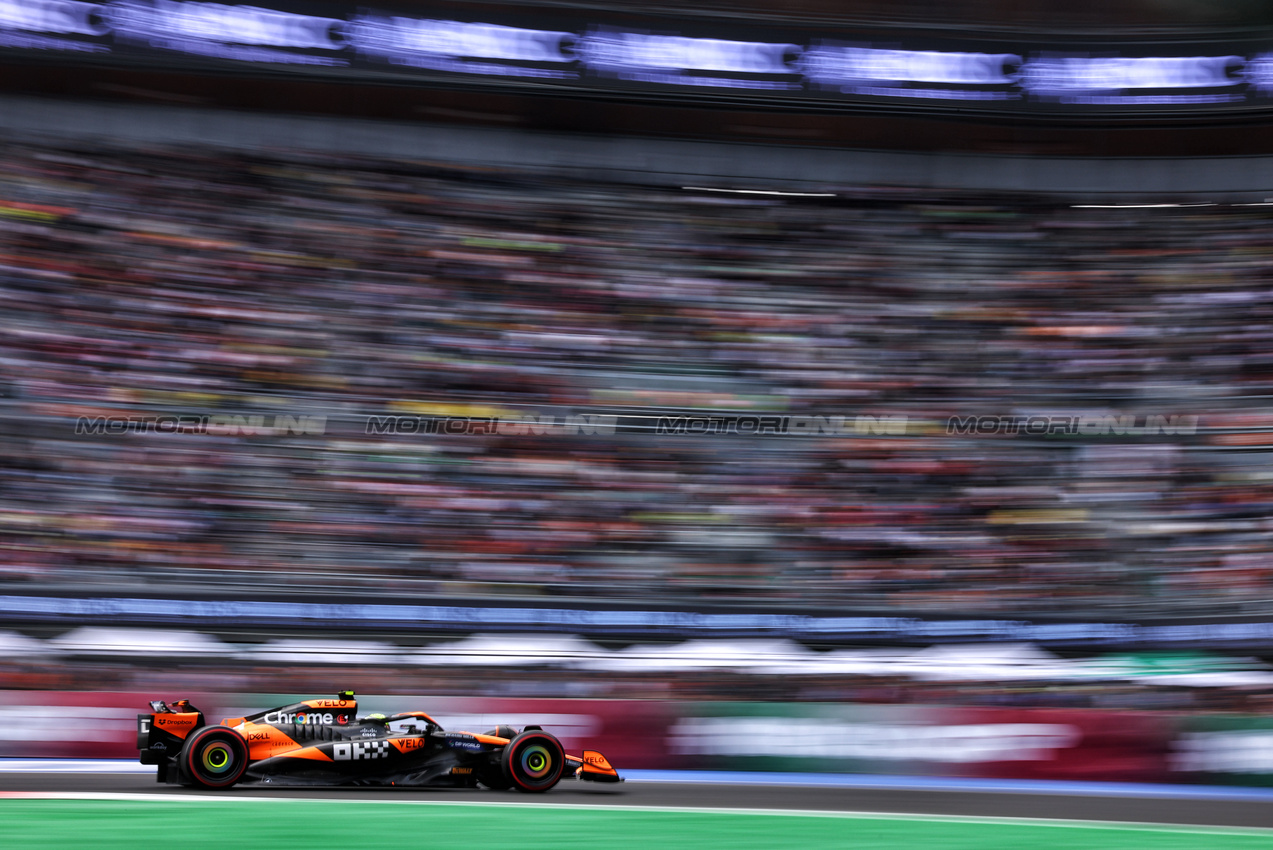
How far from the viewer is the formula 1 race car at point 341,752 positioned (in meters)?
8.37

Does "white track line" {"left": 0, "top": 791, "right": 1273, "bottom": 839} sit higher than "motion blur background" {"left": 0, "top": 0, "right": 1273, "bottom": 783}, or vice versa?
"motion blur background" {"left": 0, "top": 0, "right": 1273, "bottom": 783}

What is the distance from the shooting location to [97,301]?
13.5 m

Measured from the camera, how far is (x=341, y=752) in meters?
8.60

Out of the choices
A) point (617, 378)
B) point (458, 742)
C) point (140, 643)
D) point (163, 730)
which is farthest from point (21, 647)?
point (617, 378)

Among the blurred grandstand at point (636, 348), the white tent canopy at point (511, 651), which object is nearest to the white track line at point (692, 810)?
the white tent canopy at point (511, 651)

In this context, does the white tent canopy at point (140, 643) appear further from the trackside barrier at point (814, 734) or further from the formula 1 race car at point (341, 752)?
the formula 1 race car at point (341, 752)

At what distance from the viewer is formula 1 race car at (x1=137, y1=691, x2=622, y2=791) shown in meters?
8.37

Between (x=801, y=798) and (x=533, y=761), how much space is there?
1.98 meters

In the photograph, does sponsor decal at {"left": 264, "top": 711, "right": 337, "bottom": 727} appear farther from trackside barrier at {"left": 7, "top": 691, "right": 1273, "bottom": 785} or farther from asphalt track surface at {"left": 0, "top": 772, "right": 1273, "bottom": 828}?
trackside barrier at {"left": 7, "top": 691, "right": 1273, "bottom": 785}

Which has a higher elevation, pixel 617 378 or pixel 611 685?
pixel 617 378

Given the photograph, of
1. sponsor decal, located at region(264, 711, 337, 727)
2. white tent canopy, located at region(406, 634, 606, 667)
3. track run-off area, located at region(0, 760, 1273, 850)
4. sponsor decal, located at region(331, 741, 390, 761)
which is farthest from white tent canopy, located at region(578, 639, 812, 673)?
sponsor decal, located at region(264, 711, 337, 727)

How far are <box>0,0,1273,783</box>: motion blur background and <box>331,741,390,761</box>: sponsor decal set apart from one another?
1.88 m

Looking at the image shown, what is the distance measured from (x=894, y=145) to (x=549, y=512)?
7077mm

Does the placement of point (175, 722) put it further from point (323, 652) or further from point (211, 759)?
point (323, 652)
